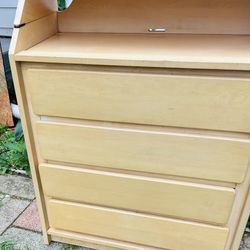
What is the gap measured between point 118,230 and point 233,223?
0.42 metres

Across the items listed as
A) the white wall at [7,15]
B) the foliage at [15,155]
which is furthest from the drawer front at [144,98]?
the white wall at [7,15]

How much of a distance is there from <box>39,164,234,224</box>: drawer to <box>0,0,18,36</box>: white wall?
1236 millimetres

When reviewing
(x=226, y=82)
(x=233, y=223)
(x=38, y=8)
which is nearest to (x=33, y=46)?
(x=38, y=8)

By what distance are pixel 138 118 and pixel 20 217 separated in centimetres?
90

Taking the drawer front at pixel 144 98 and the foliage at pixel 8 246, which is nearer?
the drawer front at pixel 144 98

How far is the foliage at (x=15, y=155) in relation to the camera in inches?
68.5

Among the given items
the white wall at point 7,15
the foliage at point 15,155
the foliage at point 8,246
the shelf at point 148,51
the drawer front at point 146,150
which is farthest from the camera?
the white wall at point 7,15

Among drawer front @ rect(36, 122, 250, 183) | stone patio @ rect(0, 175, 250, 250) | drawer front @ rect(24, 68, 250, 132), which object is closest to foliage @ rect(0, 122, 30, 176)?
stone patio @ rect(0, 175, 250, 250)

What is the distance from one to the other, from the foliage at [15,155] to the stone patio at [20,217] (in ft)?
0.20

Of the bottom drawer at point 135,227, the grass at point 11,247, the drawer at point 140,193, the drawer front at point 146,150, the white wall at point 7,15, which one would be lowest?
the grass at point 11,247

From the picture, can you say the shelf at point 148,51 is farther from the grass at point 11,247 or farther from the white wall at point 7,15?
the white wall at point 7,15

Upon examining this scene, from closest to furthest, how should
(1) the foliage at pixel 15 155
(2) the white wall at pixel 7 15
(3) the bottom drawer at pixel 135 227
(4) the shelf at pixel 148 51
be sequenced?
(4) the shelf at pixel 148 51 → (3) the bottom drawer at pixel 135 227 → (1) the foliage at pixel 15 155 → (2) the white wall at pixel 7 15

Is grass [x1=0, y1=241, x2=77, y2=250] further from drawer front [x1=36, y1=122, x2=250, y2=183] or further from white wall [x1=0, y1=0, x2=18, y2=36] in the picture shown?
white wall [x1=0, y1=0, x2=18, y2=36]

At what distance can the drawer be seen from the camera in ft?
3.21
